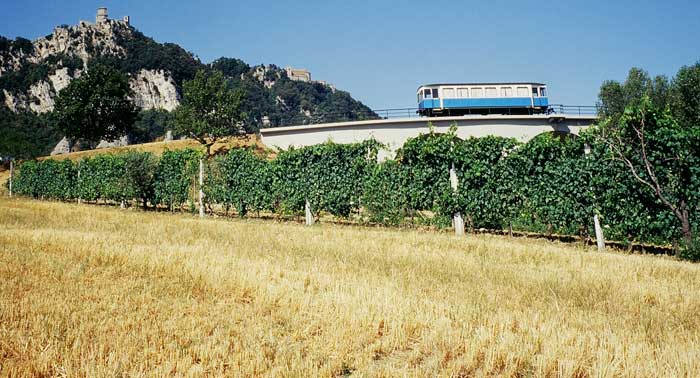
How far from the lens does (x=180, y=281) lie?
6.77 m

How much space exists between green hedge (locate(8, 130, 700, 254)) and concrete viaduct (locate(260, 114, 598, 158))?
20678 millimetres

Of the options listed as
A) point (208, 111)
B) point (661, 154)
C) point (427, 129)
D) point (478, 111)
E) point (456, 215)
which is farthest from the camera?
point (208, 111)

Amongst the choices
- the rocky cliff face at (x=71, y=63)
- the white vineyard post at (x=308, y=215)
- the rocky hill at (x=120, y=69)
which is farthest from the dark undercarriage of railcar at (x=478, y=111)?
the rocky cliff face at (x=71, y=63)

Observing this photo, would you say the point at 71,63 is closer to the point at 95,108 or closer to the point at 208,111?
the point at 95,108

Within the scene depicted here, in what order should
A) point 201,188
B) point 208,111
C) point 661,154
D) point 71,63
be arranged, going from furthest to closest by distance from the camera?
point 71,63 → point 208,111 → point 201,188 → point 661,154

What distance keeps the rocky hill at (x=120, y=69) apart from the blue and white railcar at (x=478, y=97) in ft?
276

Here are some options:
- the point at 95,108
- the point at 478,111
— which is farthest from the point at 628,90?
the point at 95,108

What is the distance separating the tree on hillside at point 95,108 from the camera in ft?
204

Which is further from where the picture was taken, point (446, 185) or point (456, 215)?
point (446, 185)

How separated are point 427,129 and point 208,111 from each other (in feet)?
99.5

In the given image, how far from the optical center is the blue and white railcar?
4594 centimetres

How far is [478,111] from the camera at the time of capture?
47.9 metres

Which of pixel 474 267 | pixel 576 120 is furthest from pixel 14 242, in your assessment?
pixel 576 120

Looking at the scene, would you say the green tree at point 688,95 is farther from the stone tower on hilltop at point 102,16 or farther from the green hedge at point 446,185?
the stone tower on hilltop at point 102,16
